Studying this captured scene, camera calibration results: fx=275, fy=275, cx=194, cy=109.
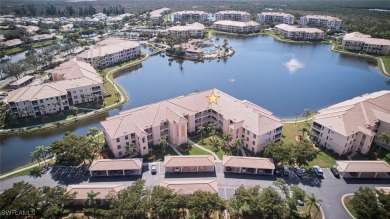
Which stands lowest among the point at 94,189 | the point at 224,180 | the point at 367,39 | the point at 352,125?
the point at 224,180

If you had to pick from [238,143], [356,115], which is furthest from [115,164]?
[356,115]

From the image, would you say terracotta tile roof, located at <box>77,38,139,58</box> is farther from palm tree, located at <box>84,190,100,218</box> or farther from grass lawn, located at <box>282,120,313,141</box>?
grass lawn, located at <box>282,120,313,141</box>

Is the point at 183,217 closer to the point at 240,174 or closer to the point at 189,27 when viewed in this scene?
the point at 240,174

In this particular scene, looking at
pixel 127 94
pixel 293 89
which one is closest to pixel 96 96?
pixel 127 94

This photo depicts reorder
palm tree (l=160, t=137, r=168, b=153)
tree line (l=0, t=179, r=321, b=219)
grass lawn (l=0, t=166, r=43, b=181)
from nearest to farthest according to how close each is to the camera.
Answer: tree line (l=0, t=179, r=321, b=219) → grass lawn (l=0, t=166, r=43, b=181) → palm tree (l=160, t=137, r=168, b=153)

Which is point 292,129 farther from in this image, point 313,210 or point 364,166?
point 313,210

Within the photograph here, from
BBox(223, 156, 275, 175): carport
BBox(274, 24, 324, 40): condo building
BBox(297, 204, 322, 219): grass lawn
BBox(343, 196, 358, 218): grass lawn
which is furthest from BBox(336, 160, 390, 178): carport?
BBox(274, 24, 324, 40): condo building

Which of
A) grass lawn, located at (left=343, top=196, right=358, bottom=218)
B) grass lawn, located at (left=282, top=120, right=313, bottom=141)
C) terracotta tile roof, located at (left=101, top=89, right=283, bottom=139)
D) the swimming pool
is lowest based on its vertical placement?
grass lawn, located at (left=343, top=196, right=358, bottom=218)
